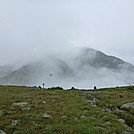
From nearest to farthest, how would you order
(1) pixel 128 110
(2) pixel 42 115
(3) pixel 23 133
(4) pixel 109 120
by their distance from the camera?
(3) pixel 23 133, (4) pixel 109 120, (2) pixel 42 115, (1) pixel 128 110

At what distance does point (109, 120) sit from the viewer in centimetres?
1509

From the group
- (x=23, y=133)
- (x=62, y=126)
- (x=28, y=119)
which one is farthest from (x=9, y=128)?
(x=62, y=126)

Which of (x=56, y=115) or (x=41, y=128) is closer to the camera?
(x=41, y=128)

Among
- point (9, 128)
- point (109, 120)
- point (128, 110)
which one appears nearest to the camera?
point (9, 128)

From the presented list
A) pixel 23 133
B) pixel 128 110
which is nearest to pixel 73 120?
pixel 23 133

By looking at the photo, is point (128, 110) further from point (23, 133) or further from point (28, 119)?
point (23, 133)

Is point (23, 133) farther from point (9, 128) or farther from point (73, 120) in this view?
point (73, 120)

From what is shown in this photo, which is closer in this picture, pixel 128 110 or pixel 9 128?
pixel 9 128

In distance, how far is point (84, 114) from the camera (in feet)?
57.9

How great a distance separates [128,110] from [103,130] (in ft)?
29.3

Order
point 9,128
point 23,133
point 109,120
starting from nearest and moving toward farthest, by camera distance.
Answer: point 23,133 < point 9,128 < point 109,120

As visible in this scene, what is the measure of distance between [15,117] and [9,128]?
3.26 metres

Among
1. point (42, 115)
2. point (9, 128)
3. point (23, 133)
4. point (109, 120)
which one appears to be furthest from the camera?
point (42, 115)

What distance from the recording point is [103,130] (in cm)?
1241
